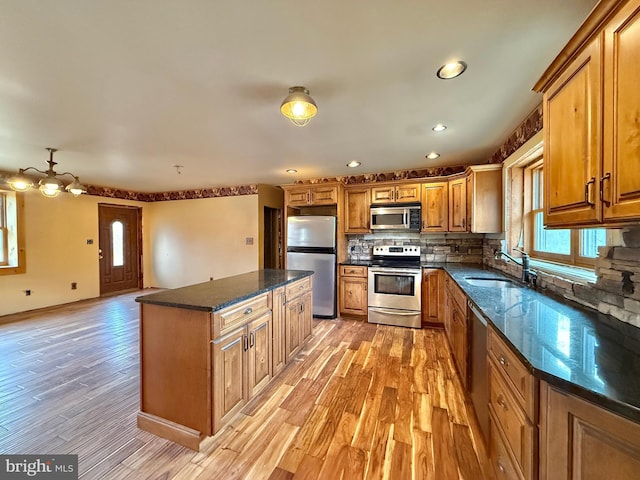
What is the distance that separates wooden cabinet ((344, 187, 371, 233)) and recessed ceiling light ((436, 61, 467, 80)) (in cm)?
247

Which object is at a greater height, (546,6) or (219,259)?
(546,6)

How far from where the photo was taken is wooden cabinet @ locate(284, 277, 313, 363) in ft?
8.32

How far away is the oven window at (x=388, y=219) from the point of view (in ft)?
12.9

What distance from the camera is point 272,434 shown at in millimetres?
1694

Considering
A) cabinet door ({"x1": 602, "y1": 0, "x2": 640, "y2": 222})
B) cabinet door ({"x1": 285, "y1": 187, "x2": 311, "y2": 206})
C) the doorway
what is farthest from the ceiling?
the doorway

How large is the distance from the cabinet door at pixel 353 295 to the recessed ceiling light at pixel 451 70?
2860 mm

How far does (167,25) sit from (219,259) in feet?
16.2

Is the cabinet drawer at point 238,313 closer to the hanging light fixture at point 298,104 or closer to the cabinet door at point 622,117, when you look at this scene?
the hanging light fixture at point 298,104

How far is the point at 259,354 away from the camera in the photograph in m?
2.04

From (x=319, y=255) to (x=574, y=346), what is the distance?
330 cm

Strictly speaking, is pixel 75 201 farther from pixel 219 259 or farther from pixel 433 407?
pixel 433 407

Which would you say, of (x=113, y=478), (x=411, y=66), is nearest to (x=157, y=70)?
(x=411, y=66)

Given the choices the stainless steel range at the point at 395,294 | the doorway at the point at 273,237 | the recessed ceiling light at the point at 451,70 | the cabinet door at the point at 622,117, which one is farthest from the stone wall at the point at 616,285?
the doorway at the point at 273,237

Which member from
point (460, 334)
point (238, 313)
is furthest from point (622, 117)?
point (238, 313)
